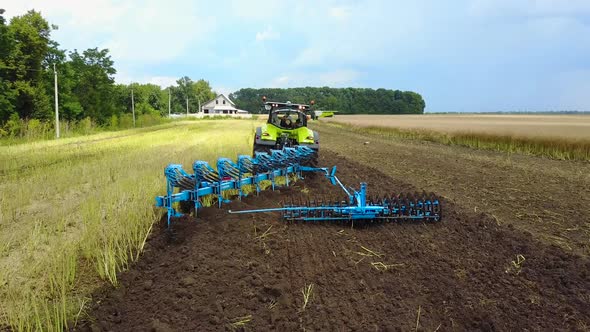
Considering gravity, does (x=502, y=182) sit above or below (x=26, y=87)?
below

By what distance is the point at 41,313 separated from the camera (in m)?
3.42

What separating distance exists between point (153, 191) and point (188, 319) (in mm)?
4131

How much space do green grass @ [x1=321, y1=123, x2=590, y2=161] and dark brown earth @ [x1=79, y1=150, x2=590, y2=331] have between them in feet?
44.6

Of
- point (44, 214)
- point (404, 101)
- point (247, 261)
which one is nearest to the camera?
point (247, 261)

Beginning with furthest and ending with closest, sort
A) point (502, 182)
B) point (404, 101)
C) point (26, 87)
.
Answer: point (404, 101) < point (26, 87) < point (502, 182)

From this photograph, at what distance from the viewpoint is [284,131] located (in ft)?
38.0

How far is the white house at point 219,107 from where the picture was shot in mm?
108562

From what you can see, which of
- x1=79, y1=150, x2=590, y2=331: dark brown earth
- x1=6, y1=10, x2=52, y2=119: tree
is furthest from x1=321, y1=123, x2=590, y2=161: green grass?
x1=6, y1=10, x2=52, y2=119: tree

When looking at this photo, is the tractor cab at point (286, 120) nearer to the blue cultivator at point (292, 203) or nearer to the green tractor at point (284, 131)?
the green tractor at point (284, 131)

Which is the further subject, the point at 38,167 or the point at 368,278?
the point at 38,167

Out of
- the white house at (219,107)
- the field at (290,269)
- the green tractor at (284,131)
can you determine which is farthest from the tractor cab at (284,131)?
the white house at (219,107)

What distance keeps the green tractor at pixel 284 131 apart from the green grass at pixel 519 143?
11.1m

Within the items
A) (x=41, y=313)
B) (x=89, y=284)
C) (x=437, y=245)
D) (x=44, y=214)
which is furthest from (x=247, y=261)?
(x=44, y=214)

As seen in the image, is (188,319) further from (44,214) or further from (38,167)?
(38,167)
